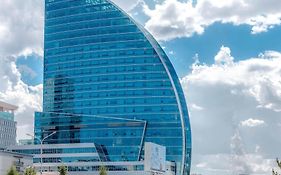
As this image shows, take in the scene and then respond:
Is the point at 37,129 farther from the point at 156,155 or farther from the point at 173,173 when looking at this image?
the point at 156,155

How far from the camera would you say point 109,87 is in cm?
18188

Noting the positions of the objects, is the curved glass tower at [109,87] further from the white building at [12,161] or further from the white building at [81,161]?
the white building at [12,161]

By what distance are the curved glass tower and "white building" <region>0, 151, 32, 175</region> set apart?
56450 mm

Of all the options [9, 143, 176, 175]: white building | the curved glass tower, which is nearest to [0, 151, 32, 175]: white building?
[9, 143, 176, 175]: white building

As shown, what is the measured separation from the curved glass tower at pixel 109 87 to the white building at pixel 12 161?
5645 cm

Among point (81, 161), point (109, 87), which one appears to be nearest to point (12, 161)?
point (81, 161)

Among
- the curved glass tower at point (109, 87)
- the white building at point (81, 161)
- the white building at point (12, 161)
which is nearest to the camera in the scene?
the white building at point (12, 161)

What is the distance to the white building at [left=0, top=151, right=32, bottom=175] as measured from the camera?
10673 centimetres

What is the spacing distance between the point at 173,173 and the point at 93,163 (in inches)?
889

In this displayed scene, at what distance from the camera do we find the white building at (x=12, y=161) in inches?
4202

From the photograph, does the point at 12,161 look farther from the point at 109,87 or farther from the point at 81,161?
the point at 109,87

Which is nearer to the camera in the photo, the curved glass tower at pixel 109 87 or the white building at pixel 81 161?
the white building at pixel 81 161

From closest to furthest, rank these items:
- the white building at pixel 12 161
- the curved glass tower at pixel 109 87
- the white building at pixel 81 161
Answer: the white building at pixel 12 161 → the white building at pixel 81 161 → the curved glass tower at pixel 109 87

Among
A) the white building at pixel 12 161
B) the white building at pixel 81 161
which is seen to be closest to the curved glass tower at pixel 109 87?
the white building at pixel 81 161
